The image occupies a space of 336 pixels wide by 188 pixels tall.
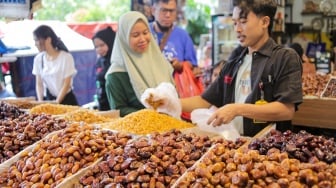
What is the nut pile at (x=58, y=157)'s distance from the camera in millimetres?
1510

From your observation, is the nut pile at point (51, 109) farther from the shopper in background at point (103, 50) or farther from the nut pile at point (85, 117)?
the shopper in background at point (103, 50)

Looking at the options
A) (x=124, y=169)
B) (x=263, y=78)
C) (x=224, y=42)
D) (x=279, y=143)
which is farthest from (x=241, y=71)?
(x=224, y=42)

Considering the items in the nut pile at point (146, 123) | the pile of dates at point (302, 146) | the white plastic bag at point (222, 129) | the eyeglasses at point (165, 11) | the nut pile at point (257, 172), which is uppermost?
the eyeglasses at point (165, 11)

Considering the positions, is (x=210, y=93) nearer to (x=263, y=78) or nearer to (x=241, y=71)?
(x=241, y=71)

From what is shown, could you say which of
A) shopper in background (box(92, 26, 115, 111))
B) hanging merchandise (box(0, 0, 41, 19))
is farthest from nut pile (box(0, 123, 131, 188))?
shopper in background (box(92, 26, 115, 111))

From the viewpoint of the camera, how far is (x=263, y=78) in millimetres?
2148

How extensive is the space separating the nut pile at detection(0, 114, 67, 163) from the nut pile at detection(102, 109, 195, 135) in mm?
295

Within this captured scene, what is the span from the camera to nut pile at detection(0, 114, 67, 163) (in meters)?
1.84

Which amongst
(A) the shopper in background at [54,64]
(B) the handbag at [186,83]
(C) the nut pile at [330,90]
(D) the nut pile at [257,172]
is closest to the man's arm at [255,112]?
(D) the nut pile at [257,172]

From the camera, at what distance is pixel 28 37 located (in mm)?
5645

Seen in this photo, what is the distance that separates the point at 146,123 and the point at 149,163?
2.34 feet

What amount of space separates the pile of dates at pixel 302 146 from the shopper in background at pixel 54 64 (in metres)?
3.28

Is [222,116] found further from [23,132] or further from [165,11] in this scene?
[165,11]

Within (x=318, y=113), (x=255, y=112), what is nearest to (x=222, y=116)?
(x=255, y=112)
